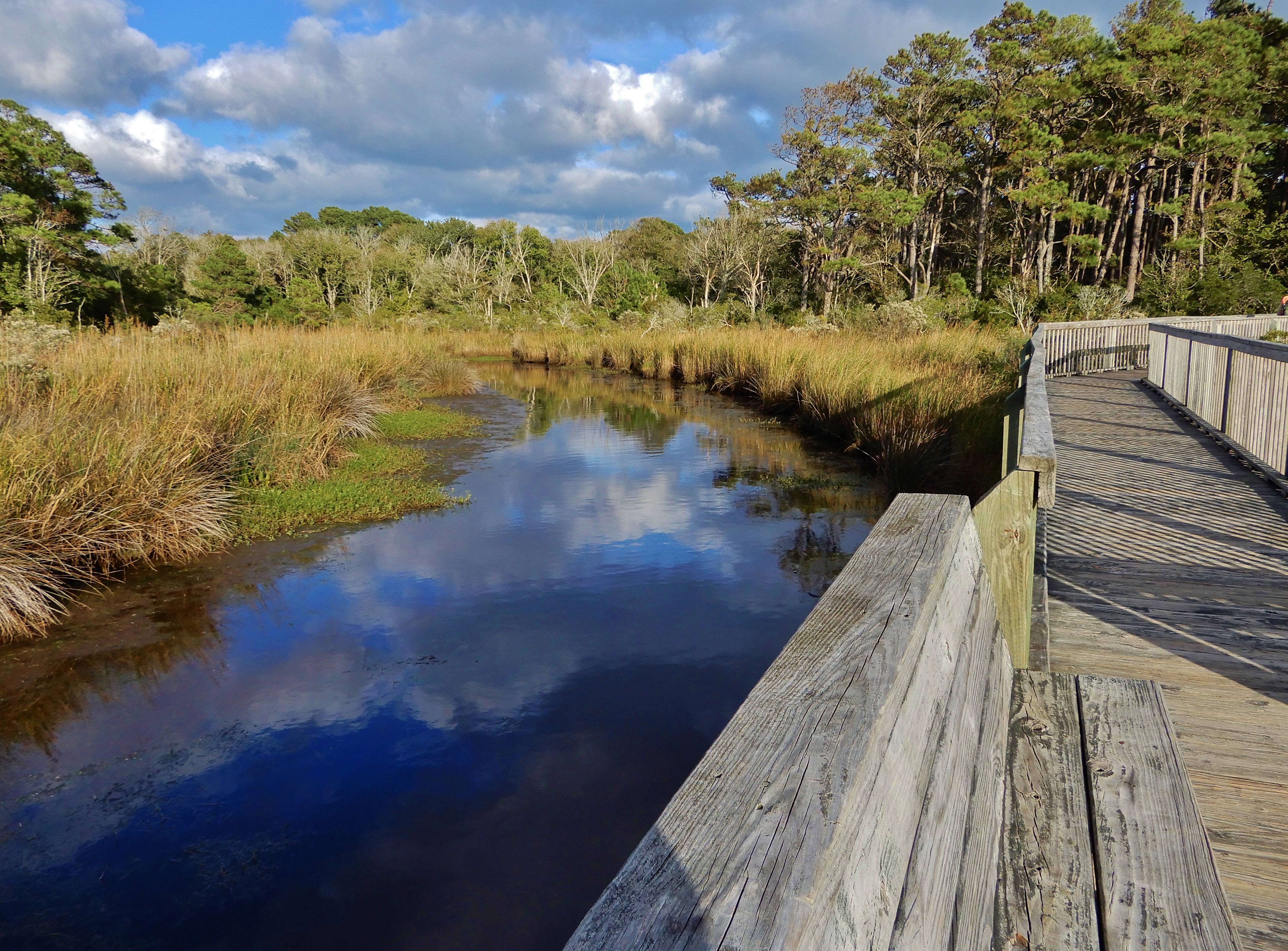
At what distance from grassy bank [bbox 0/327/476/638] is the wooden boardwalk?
5.99m

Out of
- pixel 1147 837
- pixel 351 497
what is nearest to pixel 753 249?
pixel 351 497

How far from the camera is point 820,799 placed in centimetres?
84

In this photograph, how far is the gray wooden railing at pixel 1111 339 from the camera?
50.0 feet

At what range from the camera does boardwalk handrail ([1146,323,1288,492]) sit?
230 inches

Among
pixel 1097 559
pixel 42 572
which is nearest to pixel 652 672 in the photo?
pixel 1097 559

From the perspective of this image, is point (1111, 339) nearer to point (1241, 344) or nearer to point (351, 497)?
point (1241, 344)

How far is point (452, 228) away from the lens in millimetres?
62500

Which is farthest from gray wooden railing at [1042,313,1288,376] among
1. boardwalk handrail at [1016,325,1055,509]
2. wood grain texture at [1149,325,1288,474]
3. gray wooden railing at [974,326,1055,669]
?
gray wooden railing at [974,326,1055,669]

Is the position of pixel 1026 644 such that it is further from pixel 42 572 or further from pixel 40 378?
pixel 40 378

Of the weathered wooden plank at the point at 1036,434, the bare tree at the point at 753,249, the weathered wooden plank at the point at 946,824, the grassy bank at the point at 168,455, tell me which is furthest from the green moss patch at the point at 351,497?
the bare tree at the point at 753,249

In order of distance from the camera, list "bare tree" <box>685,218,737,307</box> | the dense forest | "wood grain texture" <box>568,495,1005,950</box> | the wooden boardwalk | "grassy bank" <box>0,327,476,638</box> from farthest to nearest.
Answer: "bare tree" <box>685,218,737,307</box> → the dense forest → "grassy bank" <box>0,327,476,638</box> → the wooden boardwalk → "wood grain texture" <box>568,495,1005,950</box>

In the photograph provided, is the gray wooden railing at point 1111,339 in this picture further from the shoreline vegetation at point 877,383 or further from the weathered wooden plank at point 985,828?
the weathered wooden plank at point 985,828

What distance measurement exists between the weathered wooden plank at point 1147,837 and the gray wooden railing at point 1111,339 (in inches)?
572

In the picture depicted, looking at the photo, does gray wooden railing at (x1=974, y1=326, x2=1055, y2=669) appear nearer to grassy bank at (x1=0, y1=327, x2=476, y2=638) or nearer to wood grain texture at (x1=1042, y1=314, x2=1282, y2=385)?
grassy bank at (x1=0, y1=327, x2=476, y2=638)
